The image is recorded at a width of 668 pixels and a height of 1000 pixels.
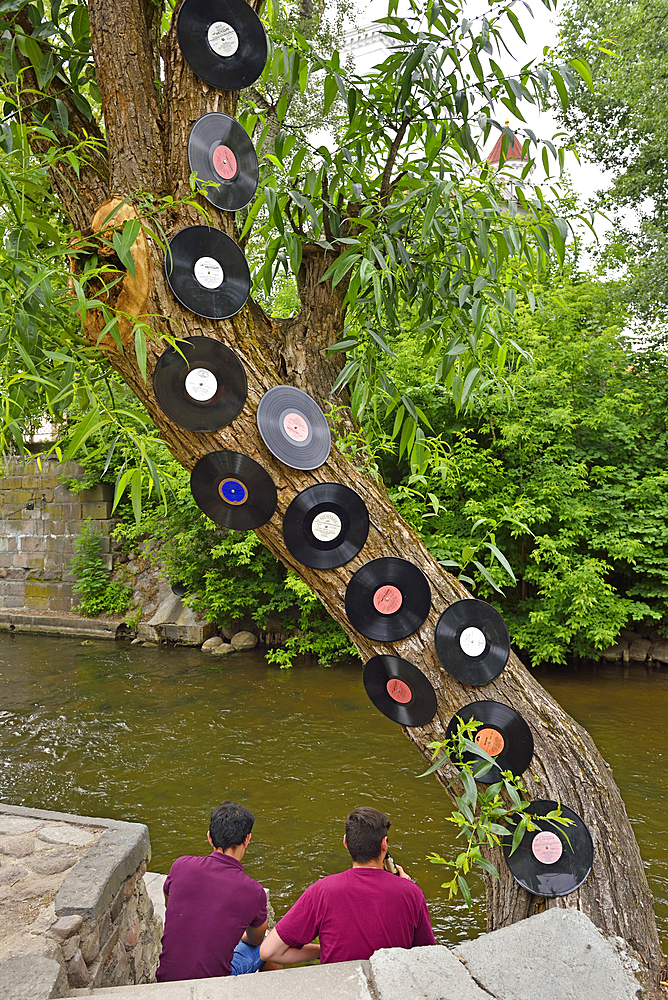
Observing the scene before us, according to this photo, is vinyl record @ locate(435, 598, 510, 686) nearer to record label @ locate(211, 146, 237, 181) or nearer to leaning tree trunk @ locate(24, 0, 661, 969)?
leaning tree trunk @ locate(24, 0, 661, 969)

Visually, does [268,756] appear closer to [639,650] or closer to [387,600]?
[387,600]

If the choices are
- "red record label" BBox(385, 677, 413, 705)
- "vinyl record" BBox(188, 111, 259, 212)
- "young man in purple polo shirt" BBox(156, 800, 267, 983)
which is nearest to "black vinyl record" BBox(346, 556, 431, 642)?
"red record label" BBox(385, 677, 413, 705)

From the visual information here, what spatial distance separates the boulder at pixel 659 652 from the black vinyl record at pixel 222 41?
328 inches

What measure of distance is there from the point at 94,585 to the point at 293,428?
398 inches

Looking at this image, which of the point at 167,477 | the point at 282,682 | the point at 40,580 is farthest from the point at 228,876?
the point at 40,580

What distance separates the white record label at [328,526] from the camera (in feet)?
7.13

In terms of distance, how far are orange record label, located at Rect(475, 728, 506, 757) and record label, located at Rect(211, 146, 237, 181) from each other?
185cm

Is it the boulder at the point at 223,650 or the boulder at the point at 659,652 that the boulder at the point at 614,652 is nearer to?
the boulder at the point at 659,652

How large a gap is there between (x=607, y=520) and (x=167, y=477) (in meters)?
7.32

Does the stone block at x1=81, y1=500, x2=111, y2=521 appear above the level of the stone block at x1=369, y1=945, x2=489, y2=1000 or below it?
above

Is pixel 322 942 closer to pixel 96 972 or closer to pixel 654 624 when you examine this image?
pixel 96 972

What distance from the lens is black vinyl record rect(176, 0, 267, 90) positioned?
1.96 meters

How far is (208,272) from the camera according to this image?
2.04 m

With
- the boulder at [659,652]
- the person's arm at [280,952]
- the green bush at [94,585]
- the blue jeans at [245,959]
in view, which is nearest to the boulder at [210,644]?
the green bush at [94,585]
